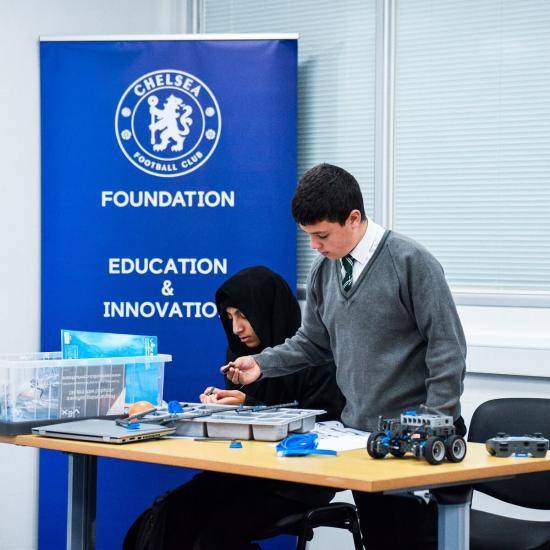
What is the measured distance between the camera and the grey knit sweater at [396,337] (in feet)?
8.27

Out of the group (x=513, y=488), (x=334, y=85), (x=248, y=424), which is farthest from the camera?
(x=334, y=85)

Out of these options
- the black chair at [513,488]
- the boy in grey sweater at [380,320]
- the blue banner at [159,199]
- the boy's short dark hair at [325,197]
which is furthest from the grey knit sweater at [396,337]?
the blue banner at [159,199]

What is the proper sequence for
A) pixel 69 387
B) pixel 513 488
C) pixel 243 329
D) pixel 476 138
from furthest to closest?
1. pixel 476 138
2. pixel 243 329
3. pixel 513 488
4. pixel 69 387

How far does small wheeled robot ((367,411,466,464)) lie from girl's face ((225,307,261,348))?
3.54 ft

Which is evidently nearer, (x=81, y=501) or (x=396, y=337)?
(x=396, y=337)

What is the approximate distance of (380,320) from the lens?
2648 millimetres

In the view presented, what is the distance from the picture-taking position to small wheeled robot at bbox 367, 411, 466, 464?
7.07ft

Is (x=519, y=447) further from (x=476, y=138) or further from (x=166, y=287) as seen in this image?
(x=166, y=287)

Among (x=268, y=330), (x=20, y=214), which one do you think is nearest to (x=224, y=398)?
(x=268, y=330)

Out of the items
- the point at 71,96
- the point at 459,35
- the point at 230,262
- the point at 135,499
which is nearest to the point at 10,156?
the point at 71,96

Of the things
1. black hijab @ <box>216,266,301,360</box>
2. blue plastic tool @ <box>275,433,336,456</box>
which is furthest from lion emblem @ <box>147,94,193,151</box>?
blue plastic tool @ <box>275,433,336,456</box>

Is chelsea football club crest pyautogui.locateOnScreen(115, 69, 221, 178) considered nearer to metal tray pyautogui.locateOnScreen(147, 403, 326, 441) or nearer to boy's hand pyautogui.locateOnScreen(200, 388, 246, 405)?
boy's hand pyautogui.locateOnScreen(200, 388, 246, 405)

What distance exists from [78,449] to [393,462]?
0.84m

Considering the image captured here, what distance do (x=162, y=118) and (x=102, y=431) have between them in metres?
1.97
